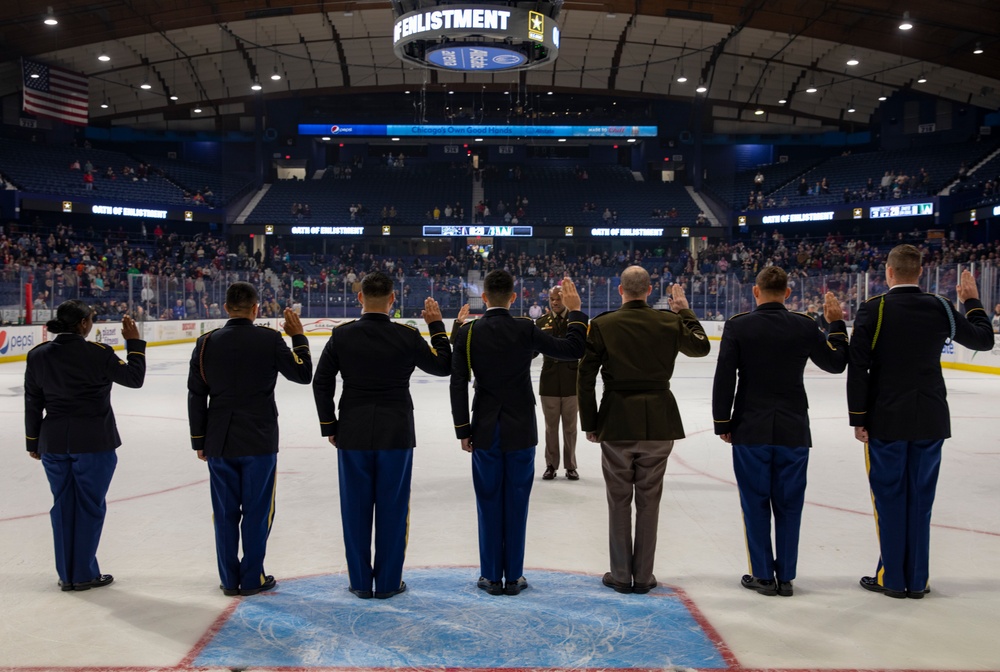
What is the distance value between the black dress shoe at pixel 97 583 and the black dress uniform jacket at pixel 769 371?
3.48m

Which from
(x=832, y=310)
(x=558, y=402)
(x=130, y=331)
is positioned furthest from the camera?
(x=558, y=402)

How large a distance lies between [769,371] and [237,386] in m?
2.87

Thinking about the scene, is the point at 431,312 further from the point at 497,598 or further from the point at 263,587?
the point at 263,587

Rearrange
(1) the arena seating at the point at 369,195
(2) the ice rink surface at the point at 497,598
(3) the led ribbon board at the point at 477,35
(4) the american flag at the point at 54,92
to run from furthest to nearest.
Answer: (1) the arena seating at the point at 369,195
(4) the american flag at the point at 54,92
(3) the led ribbon board at the point at 477,35
(2) the ice rink surface at the point at 497,598

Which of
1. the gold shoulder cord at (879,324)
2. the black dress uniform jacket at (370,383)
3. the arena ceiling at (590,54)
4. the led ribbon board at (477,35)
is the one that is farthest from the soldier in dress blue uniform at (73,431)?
the arena ceiling at (590,54)

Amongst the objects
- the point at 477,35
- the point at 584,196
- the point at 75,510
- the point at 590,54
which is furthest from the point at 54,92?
the point at 75,510

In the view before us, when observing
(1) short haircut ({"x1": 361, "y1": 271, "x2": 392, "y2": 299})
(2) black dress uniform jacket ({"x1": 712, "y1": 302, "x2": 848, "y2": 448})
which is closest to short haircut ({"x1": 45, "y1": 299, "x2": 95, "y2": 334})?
(1) short haircut ({"x1": 361, "y1": 271, "x2": 392, "y2": 299})

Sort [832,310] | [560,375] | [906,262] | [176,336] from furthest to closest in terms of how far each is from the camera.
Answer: [176,336], [560,375], [832,310], [906,262]

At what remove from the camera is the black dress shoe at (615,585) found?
4477mm

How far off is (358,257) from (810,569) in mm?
39229

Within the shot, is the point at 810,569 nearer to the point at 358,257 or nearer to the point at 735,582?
the point at 735,582

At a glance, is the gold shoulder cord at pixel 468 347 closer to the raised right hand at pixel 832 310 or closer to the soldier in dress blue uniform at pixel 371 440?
the soldier in dress blue uniform at pixel 371 440

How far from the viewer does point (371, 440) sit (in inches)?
171

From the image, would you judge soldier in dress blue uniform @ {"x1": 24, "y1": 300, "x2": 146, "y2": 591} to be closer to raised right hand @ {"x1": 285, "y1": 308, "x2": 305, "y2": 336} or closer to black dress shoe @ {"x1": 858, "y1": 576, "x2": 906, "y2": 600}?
raised right hand @ {"x1": 285, "y1": 308, "x2": 305, "y2": 336}
